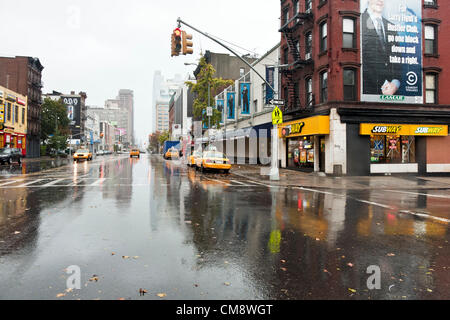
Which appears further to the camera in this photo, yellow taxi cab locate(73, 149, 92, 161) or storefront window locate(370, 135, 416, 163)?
yellow taxi cab locate(73, 149, 92, 161)

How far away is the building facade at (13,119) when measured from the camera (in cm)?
5156

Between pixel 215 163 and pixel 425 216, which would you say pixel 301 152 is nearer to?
pixel 215 163

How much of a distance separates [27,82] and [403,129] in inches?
2675

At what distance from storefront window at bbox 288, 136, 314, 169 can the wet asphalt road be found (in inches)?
610

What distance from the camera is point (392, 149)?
78.4ft

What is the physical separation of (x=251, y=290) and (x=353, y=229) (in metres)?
4.17

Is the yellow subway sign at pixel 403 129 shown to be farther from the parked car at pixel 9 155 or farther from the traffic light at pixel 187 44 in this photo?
the parked car at pixel 9 155

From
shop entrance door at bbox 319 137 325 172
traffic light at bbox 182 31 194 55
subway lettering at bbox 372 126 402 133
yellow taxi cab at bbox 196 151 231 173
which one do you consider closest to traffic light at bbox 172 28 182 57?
traffic light at bbox 182 31 194 55

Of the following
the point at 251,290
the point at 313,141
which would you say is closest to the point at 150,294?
the point at 251,290

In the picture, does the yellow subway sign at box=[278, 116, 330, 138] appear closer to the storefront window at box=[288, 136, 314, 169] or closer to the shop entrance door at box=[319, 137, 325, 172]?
the storefront window at box=[288, 136, 314, 169]

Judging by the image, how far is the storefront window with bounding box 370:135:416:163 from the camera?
2355 centimetres

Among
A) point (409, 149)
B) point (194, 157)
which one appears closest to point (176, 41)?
point (194, 157)
